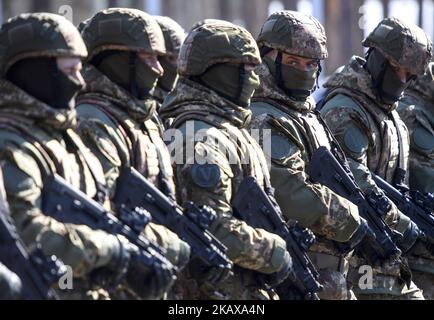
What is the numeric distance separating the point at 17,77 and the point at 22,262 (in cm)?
158

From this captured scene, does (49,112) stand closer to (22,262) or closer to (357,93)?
(22,262)

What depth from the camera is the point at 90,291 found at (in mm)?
13164

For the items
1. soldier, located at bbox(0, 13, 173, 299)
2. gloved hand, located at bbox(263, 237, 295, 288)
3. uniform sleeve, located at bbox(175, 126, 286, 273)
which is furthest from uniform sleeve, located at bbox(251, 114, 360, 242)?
soldier, located at bbox(0, 13, 173, 299)

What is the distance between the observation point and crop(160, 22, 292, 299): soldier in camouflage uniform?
14422 millimetres

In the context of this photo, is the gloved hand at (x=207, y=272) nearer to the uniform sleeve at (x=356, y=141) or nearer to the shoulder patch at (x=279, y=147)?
the shoulder patch at (x=279, y=147)

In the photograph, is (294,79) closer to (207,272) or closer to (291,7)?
(207,272)

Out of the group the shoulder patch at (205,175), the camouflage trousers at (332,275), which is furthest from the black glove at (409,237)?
A: the shoulder patch at (205,175)

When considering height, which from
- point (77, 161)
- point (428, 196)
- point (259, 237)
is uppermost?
point (77, 161)

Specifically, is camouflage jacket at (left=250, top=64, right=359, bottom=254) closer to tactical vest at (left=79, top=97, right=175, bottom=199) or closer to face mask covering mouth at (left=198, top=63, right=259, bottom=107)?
face mask covering mouth at (left=198, top=63, right=259, bottom=107)

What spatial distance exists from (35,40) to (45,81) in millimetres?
259

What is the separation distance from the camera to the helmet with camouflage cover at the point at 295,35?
53.6 feet

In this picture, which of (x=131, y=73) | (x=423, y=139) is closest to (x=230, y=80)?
(x=131, y=73)
